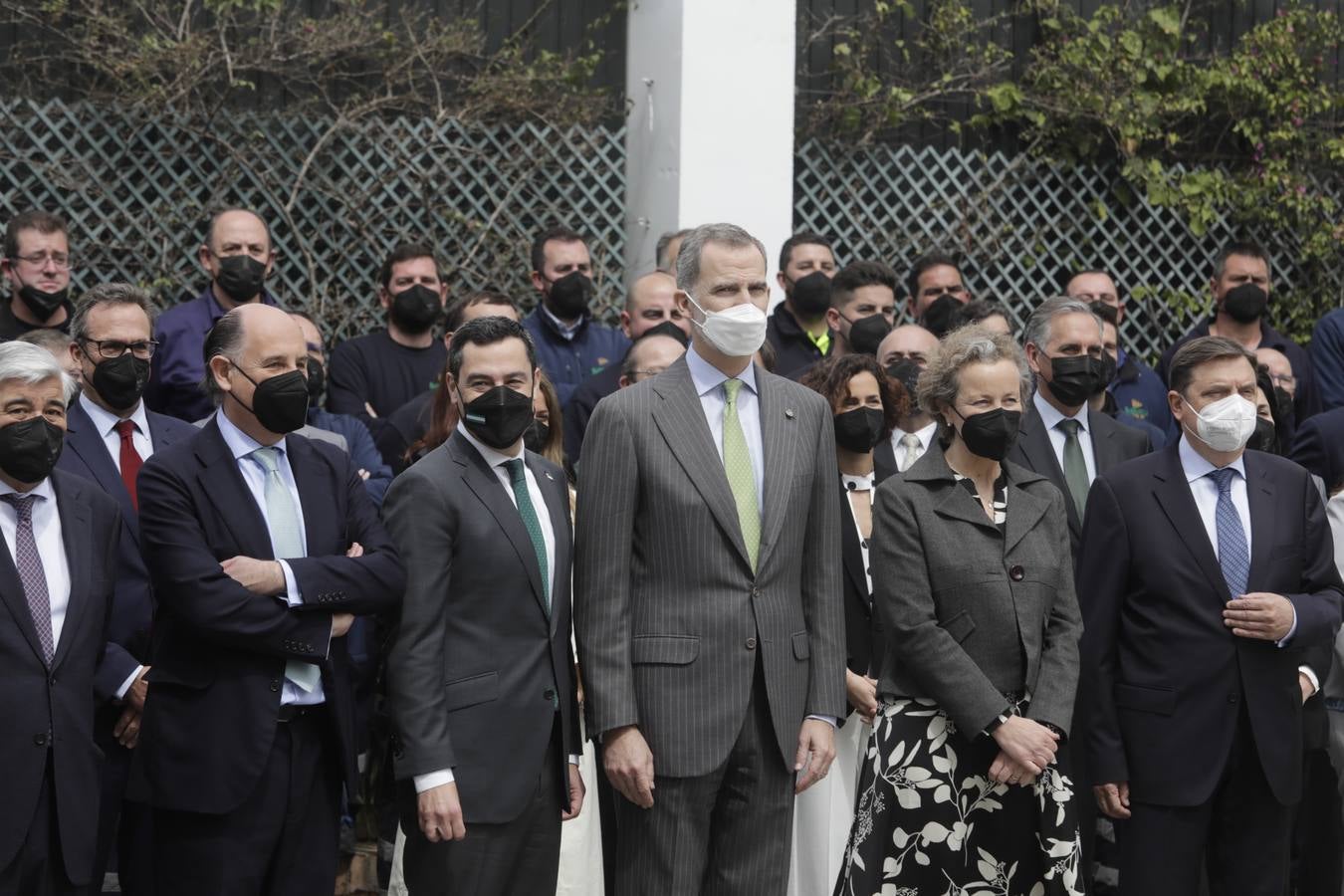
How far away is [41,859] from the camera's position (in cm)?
421

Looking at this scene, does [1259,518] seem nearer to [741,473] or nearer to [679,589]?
[741,473]

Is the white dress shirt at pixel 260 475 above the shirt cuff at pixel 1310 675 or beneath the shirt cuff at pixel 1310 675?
above

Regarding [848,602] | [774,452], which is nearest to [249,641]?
[774,452]

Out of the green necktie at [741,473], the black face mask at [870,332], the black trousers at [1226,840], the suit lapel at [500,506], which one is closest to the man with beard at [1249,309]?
the black face mask at [870,332]

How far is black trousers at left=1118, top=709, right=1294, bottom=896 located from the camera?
513 centimetres

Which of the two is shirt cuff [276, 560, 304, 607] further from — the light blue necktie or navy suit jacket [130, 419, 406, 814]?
the light blue necktie

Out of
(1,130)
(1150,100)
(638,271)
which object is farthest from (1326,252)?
(1,130)

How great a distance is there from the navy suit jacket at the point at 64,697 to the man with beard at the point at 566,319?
3467mm

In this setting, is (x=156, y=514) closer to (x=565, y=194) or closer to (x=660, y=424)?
(x=660, y=424)

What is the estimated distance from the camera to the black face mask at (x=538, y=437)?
18.4 feet

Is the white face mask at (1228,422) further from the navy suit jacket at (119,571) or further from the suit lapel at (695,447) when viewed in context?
the navy suit jacket at (119,571)

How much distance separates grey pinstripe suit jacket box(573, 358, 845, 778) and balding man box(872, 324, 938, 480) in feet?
5.52

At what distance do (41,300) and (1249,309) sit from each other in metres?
5.43

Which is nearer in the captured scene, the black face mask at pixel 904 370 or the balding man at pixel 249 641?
the balding man at pixel 249 641
